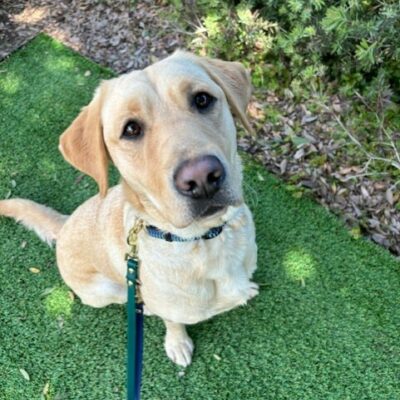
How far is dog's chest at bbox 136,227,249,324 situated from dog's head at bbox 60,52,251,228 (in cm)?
33

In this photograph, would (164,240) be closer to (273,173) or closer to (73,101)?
(273,173)

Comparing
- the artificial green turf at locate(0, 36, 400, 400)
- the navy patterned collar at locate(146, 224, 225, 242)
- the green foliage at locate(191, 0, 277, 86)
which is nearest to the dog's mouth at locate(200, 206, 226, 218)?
the navy patterned collar at locate(146, 224, 225, 242)

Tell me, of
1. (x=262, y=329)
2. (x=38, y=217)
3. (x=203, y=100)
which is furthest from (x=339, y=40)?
(x=38, y=217)

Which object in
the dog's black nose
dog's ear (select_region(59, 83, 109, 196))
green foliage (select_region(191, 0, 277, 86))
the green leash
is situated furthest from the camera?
green foliage (select_region(191, 0, 277, 86))

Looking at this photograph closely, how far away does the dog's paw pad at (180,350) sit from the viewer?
3.54m

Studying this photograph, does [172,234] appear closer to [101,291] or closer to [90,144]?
[90,144]

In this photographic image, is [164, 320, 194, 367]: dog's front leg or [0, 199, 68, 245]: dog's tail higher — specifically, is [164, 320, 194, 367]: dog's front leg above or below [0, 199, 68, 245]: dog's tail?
below

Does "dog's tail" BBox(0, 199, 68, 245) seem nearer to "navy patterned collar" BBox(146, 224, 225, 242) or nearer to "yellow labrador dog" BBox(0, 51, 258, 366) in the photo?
"yellow labrador dog" BBox(0, 51, 258, 366)

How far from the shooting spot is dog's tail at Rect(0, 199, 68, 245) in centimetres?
386

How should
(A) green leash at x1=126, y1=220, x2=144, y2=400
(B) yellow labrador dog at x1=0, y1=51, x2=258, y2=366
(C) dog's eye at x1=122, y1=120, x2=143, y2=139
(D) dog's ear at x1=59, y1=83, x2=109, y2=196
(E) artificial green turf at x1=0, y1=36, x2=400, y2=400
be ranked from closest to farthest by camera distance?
(B) yellow labrador dog at x1=0, y1=51, x2=258, y2=366, (C) dog's eye at x1=122, y1=120, x2=143, y2=139, (D) dog's ear at x1=59, y1=83, x2=109, y2=196, (A) green leash at x1=126, y1=220, x2=144, y2=400, (E) artificial green turf at x1=0, y1=36, x2=400, y2=400

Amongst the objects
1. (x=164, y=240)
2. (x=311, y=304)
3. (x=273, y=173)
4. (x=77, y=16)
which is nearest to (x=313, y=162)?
(x=273, y=173)

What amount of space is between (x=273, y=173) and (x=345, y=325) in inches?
56.7

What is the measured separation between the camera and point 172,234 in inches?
105

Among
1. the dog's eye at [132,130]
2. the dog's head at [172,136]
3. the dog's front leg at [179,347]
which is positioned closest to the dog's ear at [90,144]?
the dog's head at [172,136]
